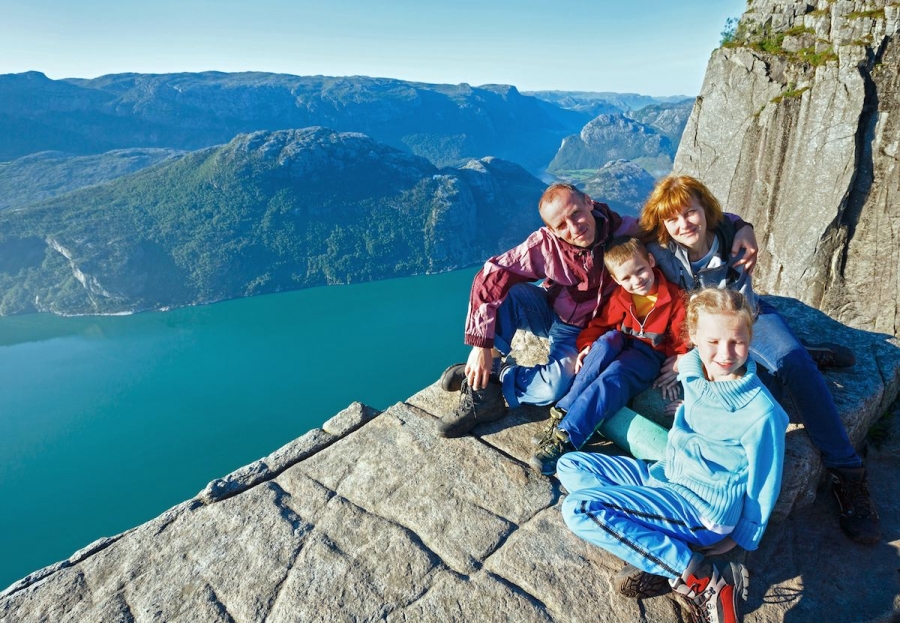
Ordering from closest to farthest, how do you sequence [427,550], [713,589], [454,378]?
[713,589], [427,550], [454,378]

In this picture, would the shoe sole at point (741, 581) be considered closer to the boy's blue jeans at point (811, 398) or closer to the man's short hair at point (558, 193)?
the boy's blue jeans at point (811, 398)

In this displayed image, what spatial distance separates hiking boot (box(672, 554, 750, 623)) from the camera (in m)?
1.73

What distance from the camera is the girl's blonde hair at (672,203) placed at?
242cm

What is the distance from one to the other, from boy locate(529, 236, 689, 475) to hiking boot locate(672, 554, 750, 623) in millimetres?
725

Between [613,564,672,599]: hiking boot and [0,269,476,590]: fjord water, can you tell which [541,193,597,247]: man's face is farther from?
[0,269,476,590]: fjord water

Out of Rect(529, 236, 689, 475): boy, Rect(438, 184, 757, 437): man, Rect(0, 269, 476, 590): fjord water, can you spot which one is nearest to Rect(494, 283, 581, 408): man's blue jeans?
Rect(438, 184, 757, 437): man

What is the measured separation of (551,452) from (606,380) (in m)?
0.42

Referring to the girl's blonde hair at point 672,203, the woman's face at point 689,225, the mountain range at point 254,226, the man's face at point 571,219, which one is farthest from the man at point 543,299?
the mountain range at point 254,226

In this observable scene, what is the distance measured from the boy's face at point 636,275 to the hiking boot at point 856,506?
1.09 m

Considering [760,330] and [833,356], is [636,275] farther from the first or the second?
[833,356]

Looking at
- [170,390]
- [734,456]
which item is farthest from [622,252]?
[170,390]

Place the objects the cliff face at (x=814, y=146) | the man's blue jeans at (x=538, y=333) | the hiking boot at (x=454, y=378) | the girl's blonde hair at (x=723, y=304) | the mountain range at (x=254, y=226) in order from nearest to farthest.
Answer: the girl's blonde hair at (x=723, y=304) → the man's blue jeans at (x=538, y=333) → the hiking boot at (x=454, y=378) → the cliff face at (x=814, y=146) → the mountain range at (x=254, y=226)

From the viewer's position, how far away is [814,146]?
9.39 meters

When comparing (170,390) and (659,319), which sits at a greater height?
(659,319)
